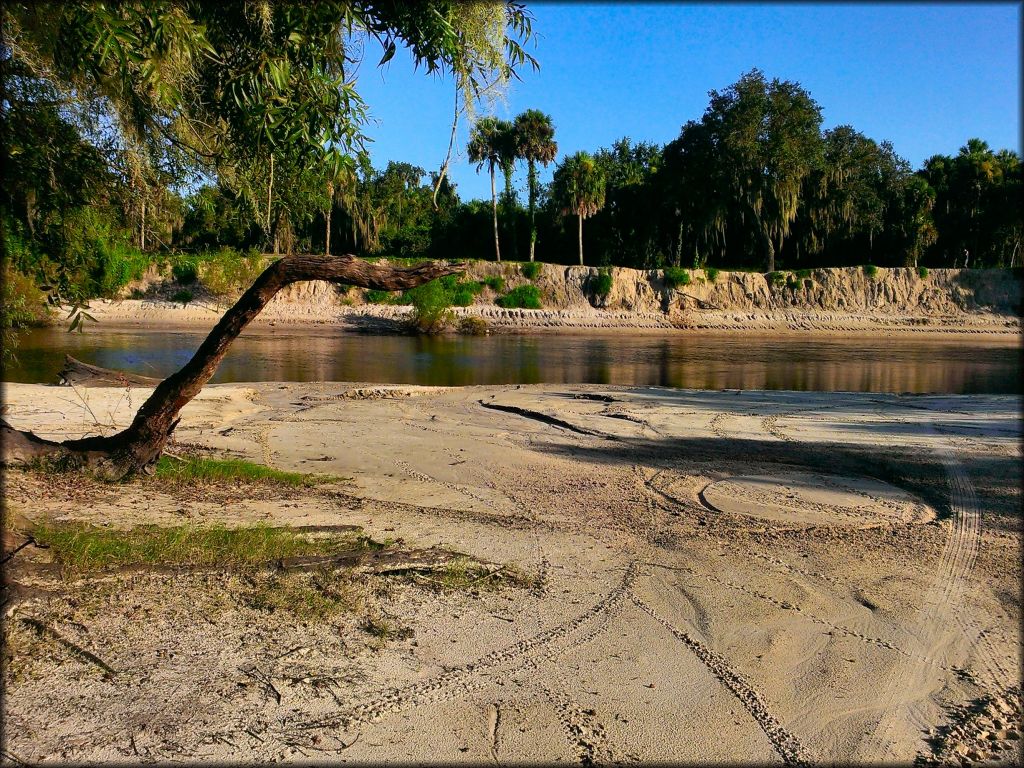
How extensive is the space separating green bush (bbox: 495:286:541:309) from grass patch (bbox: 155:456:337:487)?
124ft

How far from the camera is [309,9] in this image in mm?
4949

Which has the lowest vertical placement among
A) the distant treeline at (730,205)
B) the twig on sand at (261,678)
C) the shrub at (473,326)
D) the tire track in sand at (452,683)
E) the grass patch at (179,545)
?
the tire track in sand at (452,683)

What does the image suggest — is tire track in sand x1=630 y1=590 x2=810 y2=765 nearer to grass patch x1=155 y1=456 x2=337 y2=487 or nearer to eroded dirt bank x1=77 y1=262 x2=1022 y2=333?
grass patch x1=155 y1=456 x2=337 y2=487

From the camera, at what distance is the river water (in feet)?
73.7

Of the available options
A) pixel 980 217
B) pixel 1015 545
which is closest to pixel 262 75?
pixel 1015 545

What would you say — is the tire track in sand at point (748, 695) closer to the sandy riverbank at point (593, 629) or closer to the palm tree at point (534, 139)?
the sandy riverbank at point (593, 629)

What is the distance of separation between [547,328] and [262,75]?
38700 millimetres

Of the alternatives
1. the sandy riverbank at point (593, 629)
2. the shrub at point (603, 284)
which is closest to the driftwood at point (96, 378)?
the sandy riverbank at point (593, 629)

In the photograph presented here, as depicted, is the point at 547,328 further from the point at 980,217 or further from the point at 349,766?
the point at 349,766

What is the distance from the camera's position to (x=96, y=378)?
1442cm

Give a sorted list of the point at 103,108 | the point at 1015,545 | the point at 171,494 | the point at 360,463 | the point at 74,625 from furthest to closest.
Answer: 1. the point at 360,463
2. the point at 171,494
3. the point at 1015,545
4. the point at 103,108
5. the point at 74,625

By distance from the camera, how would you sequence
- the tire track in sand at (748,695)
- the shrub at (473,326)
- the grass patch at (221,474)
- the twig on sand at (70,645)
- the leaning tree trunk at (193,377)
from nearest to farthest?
the tire track in sand at (748,695)
the twig on sand at (70,645)
the leaning tree trunk at (193,377)
the grass patch at (221,474)
the shrub at (473,326)

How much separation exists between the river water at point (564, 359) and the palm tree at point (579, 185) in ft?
37.8

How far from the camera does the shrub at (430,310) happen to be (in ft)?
124
